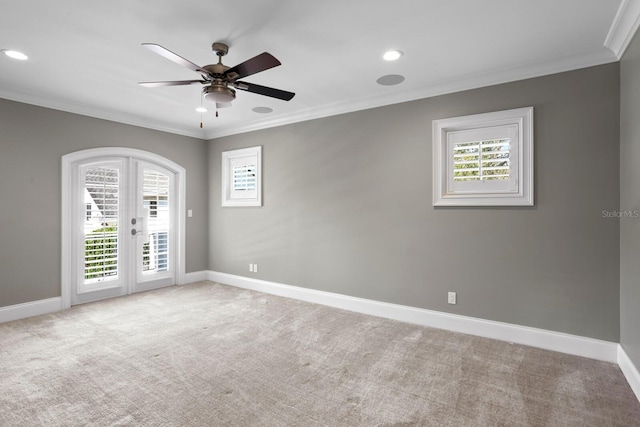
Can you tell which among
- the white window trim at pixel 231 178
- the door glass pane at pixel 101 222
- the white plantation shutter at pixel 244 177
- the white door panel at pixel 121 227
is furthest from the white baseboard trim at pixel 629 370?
the door glass pane at pixel 101 222

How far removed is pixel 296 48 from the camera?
9.41ft

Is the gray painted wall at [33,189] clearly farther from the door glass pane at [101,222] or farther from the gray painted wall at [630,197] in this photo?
the gray painted wall at [630,197]

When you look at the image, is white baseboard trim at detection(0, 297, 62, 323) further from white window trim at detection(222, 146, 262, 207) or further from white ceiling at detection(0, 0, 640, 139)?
white window trim at detection(222, 146, 262, 207)

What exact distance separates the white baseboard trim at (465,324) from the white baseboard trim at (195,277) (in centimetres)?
148

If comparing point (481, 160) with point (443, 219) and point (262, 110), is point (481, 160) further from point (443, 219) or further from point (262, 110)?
point (262, 110)

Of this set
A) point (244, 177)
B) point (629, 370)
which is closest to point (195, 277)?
point (244, 177)

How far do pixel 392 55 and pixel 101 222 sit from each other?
4425 millimetres

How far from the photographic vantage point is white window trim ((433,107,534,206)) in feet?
10.4

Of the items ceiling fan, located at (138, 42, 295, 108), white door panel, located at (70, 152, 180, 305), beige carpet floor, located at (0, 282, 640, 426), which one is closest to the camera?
beige carpet floor, located at (0, 282, 640, 426)

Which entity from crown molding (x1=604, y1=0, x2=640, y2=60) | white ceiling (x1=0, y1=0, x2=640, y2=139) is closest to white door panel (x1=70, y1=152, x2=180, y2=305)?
white ceiling (x1=0, y1=0, x2=640, y2=139)

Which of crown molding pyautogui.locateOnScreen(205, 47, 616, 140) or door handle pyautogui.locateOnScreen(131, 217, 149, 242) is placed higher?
crown molding pyautogui.locateOnScreen(205, 47, 616, 140)

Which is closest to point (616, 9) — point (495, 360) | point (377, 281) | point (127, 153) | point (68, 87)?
point (495, 360)

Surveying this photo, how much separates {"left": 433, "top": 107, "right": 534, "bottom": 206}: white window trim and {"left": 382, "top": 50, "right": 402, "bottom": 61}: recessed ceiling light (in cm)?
98

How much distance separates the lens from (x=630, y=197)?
254 centimetres
